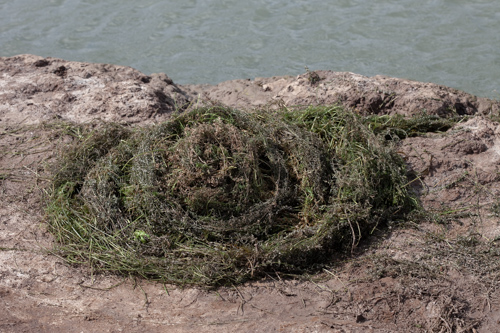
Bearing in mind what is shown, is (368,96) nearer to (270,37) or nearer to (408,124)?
(408,124)

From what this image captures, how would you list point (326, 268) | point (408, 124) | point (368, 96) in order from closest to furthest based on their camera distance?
point (326, 268) → point (408, 124) → point (368, 96)

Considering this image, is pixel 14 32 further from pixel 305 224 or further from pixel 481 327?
pixel 481 327

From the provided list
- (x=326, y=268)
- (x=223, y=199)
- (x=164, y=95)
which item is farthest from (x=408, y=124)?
(x=164, y=95)

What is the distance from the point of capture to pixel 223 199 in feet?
14.9

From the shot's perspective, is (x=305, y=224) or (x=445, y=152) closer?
(x=305, y=224)

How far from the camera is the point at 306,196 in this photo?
15.5ft

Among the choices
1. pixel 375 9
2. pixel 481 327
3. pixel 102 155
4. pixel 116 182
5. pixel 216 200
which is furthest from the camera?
pixel 375 9

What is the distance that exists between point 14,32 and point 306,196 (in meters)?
9.02

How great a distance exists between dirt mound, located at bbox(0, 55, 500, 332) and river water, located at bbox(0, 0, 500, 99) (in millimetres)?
3418

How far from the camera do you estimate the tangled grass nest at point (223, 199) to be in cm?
431

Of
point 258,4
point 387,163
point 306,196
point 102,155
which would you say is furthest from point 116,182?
point 258,4

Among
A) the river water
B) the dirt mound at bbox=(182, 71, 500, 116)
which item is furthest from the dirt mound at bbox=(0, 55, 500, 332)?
the river water

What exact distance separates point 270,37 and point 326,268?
698 centimetres

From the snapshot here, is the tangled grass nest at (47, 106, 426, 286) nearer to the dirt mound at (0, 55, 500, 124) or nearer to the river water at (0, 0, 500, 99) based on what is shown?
the dirt mound at (0, 55, 500, 124)
